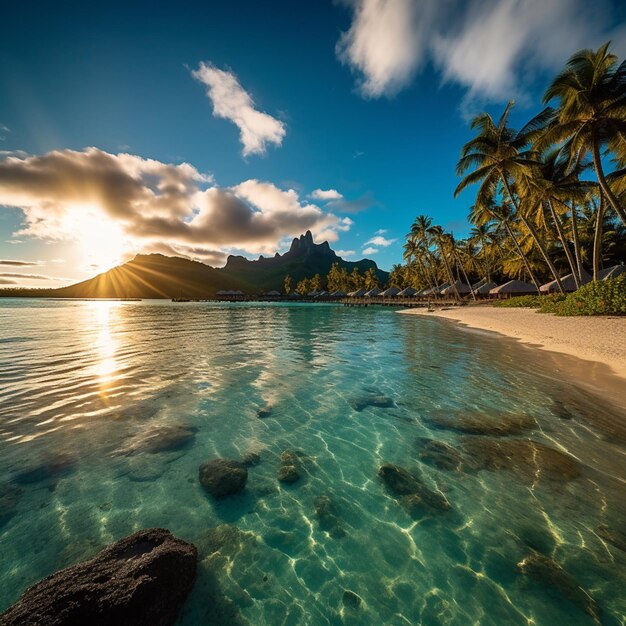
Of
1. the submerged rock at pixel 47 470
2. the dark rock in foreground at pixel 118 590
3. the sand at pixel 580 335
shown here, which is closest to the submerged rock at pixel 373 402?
the dark rock in foreground at pixel 118 590

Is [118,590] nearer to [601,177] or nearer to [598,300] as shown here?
[598,300]

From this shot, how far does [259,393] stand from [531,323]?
20.2m

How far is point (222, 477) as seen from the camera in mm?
4320

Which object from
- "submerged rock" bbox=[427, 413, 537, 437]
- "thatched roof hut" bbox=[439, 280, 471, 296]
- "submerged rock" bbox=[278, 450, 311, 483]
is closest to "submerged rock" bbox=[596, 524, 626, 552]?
"submerged rock" bbox=[427, 413, 537, 437]

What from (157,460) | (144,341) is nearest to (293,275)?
(144,341)

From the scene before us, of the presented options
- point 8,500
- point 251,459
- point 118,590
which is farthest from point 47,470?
point 118,590

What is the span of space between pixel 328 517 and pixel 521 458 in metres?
3.46

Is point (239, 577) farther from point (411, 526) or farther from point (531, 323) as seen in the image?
point (531, 323)

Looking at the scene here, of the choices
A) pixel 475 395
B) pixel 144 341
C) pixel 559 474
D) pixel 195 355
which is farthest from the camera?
pixel 144 341

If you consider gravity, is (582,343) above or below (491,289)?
below

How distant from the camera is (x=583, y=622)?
7.90 feet

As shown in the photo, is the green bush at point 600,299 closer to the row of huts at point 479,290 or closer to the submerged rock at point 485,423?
the row of huts at point 479,290

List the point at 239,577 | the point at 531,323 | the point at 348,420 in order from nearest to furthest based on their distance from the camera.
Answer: the point at 239,577 < the point at 348,420 < the point at 531,323

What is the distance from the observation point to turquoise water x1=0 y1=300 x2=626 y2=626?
8.91 feet
